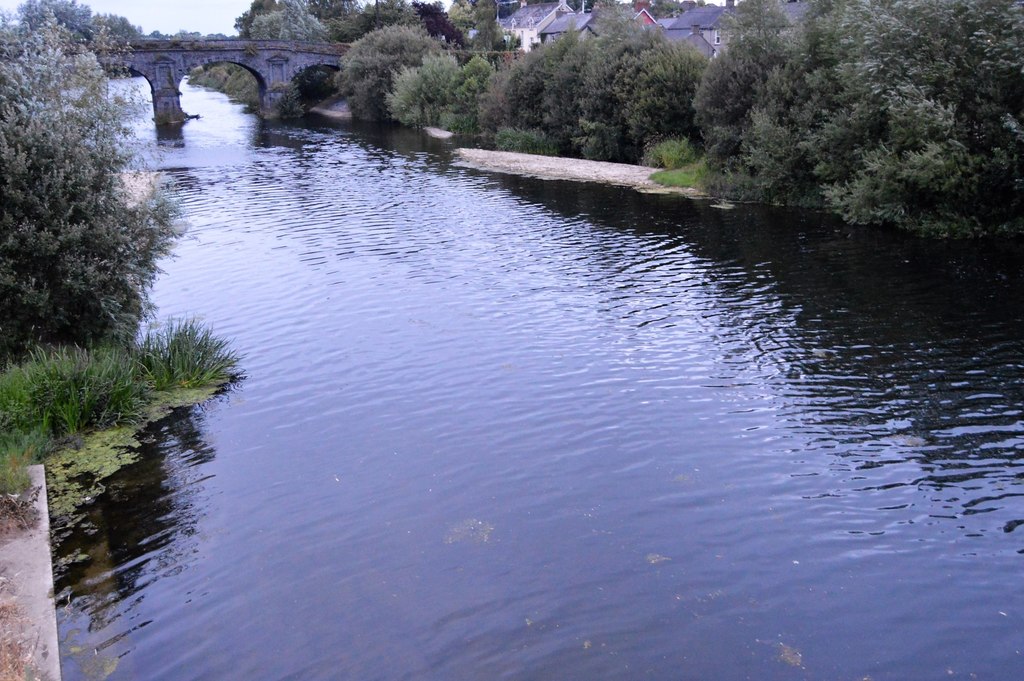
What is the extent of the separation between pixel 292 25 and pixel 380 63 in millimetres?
28389

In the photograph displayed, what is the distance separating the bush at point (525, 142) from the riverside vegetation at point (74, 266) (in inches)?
1298

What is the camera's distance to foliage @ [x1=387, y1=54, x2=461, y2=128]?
198 ft

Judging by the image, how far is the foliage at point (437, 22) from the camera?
278 ft

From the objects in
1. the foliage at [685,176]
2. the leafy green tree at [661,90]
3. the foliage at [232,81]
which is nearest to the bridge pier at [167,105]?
the foliage at [232,81]

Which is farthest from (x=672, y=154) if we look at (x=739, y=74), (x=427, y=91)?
(x=427, y=91)

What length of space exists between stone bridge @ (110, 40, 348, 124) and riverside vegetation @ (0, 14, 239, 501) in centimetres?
5716

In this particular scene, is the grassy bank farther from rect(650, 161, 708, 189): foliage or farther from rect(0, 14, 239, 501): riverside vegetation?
rect(650, 161, 708, 189): foliage

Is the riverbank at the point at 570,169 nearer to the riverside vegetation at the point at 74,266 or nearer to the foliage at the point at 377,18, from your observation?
the riverside vegetation at the point at 74,266

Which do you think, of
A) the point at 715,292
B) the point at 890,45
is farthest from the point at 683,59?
the point at 715,292

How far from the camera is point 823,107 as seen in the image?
96.1 feet

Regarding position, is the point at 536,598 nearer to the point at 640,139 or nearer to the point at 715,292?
the point at 715,292

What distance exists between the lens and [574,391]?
14.3 metres

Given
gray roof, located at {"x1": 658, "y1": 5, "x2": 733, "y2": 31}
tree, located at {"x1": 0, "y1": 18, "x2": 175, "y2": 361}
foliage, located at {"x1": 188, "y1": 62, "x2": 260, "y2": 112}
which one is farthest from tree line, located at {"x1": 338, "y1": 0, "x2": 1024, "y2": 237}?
foliage, located at {"x1": 188, "y1": 62, "x2": 260, "y2": 112}

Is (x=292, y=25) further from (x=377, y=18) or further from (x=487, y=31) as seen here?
(x=487, y=31)
